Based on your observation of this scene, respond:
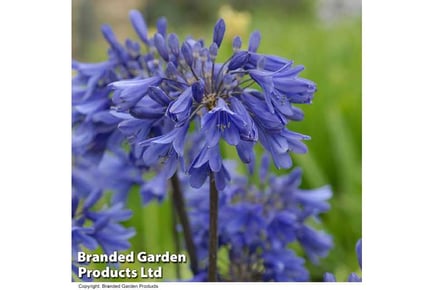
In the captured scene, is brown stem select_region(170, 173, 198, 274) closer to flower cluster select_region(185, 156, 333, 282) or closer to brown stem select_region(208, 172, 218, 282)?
flower cluster select_region(185, 156, 333, 282)

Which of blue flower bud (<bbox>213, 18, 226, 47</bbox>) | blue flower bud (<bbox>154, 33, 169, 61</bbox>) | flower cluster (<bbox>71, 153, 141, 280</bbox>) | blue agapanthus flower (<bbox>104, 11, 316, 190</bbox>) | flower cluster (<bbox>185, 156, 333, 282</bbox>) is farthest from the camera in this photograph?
flower cluster (<bbox>185, 156, 333, 282</bbox>)

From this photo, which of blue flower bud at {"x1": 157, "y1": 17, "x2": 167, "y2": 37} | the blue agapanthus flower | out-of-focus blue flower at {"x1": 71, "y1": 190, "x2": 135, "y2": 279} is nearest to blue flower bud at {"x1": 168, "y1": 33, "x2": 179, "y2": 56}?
the blue agapanthus flower

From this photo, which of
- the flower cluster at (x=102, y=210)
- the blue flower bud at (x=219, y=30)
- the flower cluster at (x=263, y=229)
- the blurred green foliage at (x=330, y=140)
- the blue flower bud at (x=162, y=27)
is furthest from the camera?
the blurred green foliage at (x=330, y=140)

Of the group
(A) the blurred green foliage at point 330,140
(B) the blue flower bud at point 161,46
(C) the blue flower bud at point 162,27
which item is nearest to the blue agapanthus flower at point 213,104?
(B) the blue flower bud at point 161,46

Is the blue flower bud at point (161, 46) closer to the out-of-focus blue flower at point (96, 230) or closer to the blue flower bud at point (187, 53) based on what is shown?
the blue flower bud at point (187, 53)
